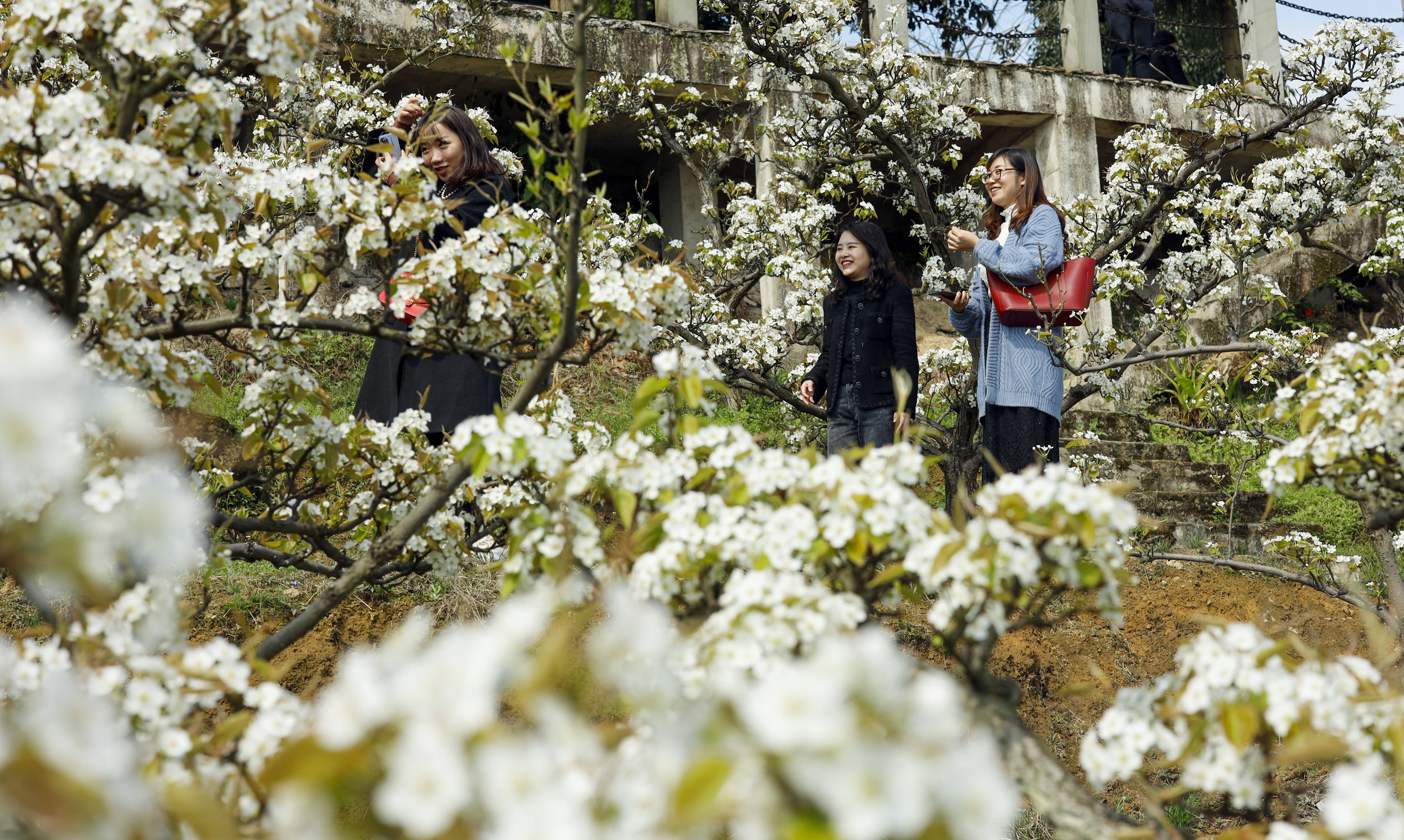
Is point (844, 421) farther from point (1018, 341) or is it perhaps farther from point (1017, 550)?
point (1017, 550)

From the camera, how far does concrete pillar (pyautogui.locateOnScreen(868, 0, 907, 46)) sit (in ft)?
27.1

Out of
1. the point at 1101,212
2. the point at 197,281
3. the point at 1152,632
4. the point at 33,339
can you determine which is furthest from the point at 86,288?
the point at 1101,212

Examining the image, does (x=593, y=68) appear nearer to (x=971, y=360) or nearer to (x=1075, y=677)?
(x=971, y=360)

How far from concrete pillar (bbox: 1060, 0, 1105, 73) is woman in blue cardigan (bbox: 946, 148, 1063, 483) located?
20.2ft

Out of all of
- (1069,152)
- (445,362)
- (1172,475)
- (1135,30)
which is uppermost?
(1135,30)

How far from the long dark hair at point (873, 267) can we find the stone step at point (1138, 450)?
2.34m

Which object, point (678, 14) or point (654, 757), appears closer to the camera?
point (654, 757)

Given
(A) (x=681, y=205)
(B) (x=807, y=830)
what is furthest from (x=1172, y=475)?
(B) (x=807, y=830)

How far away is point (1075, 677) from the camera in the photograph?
14.2ft

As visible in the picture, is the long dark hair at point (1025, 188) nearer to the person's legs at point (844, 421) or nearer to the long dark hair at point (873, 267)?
the long dark hair at point (873, 267)

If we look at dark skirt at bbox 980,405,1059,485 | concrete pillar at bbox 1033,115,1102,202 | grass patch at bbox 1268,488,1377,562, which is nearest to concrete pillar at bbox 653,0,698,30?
concrete pillar at bbox 1033,115,1102,202

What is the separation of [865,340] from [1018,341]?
0.71 metres

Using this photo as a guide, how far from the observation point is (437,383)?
3.66m

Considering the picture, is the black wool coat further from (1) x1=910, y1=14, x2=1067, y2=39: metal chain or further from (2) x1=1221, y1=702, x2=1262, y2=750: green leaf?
(1) x1=910, y1=14, x2=1067, y2=39: metal chain
